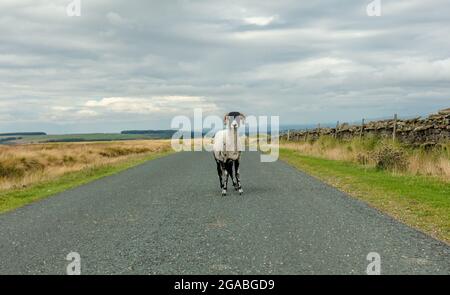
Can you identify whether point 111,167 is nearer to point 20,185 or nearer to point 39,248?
point 20,185

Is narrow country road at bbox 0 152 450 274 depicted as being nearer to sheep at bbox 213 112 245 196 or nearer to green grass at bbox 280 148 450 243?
green grass at bbox 280 148 450 243

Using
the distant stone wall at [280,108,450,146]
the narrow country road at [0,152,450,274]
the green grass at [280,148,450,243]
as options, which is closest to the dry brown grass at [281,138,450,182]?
the green grass at [280,148,450,243]

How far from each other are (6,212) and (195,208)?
17.1ft

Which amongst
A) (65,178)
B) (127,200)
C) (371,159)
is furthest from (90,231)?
(371,159)

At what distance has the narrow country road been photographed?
6488mm

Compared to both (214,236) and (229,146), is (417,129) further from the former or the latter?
(214,236)

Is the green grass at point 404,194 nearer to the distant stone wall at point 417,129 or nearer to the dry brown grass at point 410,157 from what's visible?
the dry brown grass at point 410,157

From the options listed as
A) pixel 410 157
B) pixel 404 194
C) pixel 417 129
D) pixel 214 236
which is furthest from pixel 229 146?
pixel 417 129

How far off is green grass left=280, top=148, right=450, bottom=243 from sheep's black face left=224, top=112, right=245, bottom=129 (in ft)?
13.5

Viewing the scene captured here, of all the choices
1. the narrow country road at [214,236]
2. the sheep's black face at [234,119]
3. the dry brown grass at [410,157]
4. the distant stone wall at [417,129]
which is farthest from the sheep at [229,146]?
the distant stone wall at [417,129]

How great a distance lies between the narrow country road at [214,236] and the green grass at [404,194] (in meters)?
0.58
